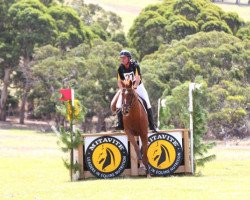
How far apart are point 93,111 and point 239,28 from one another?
22.2 meters

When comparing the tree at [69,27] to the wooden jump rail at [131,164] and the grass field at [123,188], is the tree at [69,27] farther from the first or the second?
the wooden jump rail at [131,164]

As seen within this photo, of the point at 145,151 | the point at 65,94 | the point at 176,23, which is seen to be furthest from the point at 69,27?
the point at 145,151

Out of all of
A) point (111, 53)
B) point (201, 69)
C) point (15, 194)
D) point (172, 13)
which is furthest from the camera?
point (172, 13)

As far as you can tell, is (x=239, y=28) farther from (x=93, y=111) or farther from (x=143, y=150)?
(x=143, y=150)

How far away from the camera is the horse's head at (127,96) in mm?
15320

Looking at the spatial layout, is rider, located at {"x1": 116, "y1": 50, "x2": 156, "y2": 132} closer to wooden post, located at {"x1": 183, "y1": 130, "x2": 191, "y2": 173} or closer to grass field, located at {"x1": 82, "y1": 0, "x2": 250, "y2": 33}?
wooden post, located at {"x1": 183, "y1": 130, "x2": 191, "y2": 173}

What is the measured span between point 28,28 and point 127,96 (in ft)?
155

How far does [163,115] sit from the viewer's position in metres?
19.4

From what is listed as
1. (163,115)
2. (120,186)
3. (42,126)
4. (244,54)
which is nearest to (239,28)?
(244,54)

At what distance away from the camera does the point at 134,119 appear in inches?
627

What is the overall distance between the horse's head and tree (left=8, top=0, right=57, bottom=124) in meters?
44.5

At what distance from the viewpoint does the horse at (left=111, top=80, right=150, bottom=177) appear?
1538 cm

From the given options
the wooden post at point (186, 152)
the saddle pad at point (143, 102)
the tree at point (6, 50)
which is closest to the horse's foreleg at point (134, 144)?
the saddle pad at point (143, 102)

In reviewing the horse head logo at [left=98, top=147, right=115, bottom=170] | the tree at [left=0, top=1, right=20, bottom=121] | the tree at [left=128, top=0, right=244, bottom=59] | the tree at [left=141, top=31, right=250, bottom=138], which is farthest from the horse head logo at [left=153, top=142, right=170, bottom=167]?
the tree at [left=128, top=0, right=244, bottom=59]
